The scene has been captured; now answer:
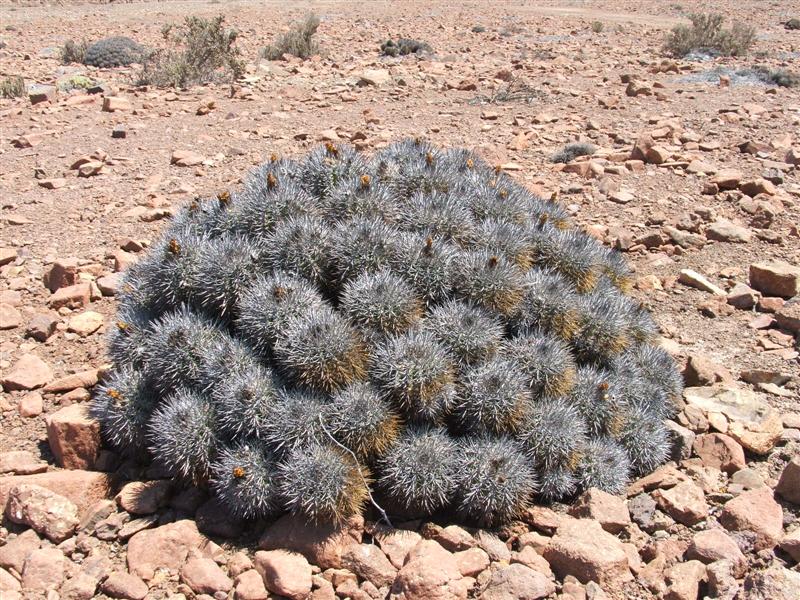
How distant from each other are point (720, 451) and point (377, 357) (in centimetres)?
187

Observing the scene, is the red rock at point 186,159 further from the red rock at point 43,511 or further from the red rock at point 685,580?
the red rock at point 685,580

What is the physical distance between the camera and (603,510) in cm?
325

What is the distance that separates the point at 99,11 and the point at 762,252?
19003 mm

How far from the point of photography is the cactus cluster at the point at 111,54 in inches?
473

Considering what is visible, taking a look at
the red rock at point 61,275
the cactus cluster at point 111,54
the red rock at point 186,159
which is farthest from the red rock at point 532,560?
the cactus cluster at point 111,54

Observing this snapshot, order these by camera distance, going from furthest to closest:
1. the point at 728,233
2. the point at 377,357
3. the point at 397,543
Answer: the point at 728,233 < the point at 377,357 < the point at 397,543

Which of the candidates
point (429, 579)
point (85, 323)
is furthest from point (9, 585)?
point (85, 323)

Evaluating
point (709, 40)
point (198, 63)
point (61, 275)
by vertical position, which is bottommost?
point (61, 275)

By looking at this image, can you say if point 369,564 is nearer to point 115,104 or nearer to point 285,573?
point 285,573

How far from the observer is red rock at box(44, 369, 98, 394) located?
13.7 feet

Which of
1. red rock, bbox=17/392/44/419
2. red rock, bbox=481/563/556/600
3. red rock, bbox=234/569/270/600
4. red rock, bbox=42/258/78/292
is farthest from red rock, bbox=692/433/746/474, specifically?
red rock, bbox=42/258/78/292

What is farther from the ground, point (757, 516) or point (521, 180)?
point (521, 180)

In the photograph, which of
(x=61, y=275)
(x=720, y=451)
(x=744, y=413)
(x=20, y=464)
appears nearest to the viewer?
(x=20, y=464)

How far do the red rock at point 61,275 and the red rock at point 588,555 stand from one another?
3.70m
